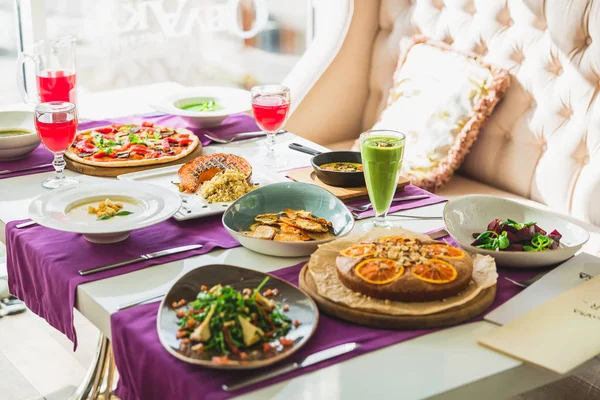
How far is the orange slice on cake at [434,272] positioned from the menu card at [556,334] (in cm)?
10

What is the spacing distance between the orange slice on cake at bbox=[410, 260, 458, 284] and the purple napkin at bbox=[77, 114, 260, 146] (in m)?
1.08

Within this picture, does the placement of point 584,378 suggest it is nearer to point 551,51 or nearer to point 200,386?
point 551,51

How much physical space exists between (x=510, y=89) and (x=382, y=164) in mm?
1207

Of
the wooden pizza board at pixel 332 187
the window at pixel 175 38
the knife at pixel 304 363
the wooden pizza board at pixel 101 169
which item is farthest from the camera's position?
the window at pixel 175 38

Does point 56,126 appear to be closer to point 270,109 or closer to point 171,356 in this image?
point 270,109

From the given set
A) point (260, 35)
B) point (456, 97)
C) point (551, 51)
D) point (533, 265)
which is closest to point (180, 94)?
point (456, 97)

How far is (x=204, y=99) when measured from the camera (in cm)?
242

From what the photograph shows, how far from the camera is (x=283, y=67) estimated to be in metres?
5.61

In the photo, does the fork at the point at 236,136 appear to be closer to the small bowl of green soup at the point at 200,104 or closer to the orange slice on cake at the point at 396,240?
the small bowl of green soup at the point at 200,104

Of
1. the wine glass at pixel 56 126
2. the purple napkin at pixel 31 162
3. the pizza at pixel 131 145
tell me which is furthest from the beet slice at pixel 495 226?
the purple napkin at pixel 31 162

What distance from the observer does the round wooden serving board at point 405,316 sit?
121cm

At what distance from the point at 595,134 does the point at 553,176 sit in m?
0.19

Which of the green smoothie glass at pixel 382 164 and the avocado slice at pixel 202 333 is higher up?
the green smoothie glass at pixel 382 164

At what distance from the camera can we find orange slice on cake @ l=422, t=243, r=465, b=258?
51.3 inches
